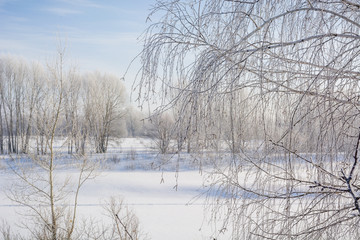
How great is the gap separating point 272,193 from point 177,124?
1055 mm

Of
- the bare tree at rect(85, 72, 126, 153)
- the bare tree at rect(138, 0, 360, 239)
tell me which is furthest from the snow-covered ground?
the bare tree at rect(138, 0, 360, 239)

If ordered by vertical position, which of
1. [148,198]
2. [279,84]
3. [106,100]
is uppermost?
[106,100]

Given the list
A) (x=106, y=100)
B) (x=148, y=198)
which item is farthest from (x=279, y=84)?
(x=106, y=100)

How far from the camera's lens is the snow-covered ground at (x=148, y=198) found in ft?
32.4

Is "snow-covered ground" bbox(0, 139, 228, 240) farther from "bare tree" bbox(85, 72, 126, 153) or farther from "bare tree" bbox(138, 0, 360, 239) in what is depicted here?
"bare tree" bbox(138, 0, 360, 239)

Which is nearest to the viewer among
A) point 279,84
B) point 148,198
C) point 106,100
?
point 279,84

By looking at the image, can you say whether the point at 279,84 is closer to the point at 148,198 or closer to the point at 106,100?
the point at 148,198

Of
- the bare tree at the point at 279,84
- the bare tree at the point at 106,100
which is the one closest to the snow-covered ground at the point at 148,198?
the bare tree at the point at 106,100

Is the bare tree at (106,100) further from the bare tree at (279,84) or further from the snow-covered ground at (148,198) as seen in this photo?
the bare tree at (279,84)

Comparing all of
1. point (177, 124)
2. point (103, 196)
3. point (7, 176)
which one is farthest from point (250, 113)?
point (7, 176)

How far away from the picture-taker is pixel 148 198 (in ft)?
43.7

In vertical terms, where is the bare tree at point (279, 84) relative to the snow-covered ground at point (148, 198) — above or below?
above

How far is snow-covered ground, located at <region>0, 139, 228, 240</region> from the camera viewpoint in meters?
9.89

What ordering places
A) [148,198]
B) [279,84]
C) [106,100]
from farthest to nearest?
[106,100]
[148,198]
[279,84]
